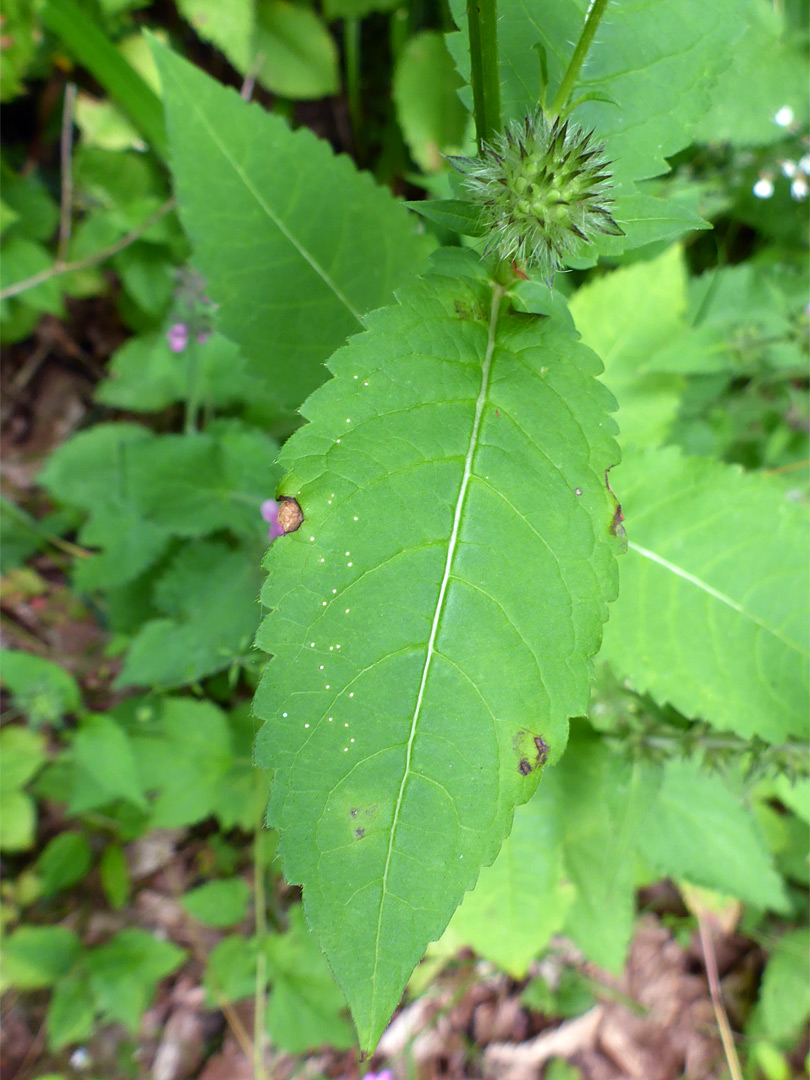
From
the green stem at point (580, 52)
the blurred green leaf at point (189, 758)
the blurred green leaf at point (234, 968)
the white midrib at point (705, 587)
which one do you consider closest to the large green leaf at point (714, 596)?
the white midrib at point (705, 587)

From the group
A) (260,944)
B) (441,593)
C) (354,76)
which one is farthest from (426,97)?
(260,944)

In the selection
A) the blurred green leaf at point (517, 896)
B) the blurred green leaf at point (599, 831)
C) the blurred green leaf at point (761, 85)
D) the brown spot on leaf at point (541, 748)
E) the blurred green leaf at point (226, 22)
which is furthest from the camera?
the blurred green leaf at point (761, 85)

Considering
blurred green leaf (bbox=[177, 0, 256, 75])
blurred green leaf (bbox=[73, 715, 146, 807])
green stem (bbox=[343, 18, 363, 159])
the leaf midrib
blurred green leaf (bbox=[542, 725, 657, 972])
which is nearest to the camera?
the leaf midrib

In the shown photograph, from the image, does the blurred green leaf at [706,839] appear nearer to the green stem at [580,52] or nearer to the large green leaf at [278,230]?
the large green leaf at [278,230]

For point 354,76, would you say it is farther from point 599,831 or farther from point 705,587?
point 599,831

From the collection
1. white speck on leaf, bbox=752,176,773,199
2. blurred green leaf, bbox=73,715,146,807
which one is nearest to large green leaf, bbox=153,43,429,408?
blurred green leaf, bbox=73,715,146,807

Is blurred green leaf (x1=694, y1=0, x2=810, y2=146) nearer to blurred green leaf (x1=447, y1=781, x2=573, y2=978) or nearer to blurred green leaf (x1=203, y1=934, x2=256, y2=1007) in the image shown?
blurred green leaf (x1=447, y1=781, x2=573, y2=978)
